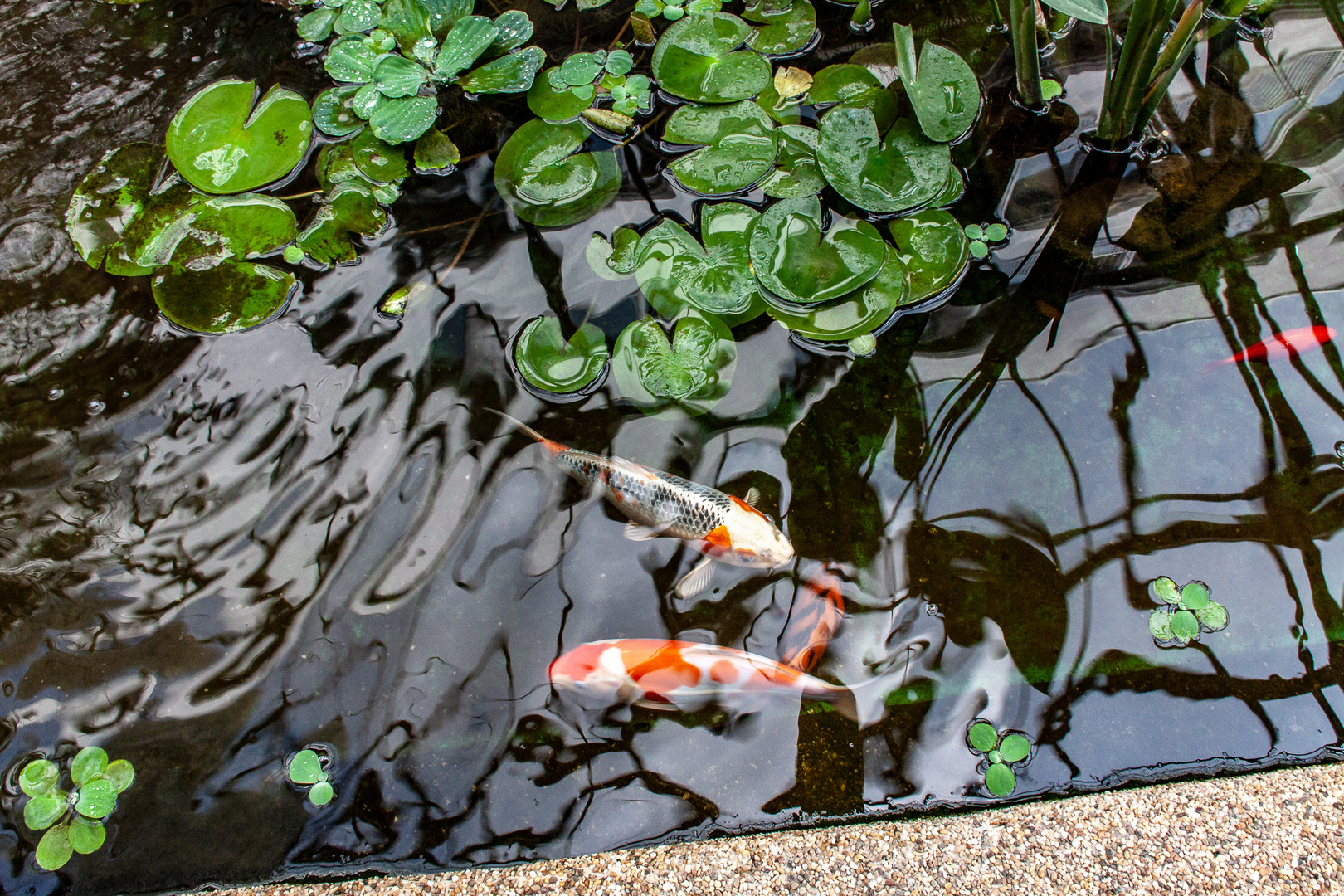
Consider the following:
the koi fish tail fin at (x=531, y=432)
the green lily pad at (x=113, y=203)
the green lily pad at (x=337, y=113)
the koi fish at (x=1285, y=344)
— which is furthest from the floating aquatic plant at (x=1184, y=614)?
the green lily pad at (x=113, y=203)

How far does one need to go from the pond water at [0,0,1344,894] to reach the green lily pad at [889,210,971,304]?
8 centimetres

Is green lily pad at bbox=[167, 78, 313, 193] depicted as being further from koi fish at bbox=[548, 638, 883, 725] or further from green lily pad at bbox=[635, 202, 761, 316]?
koi fish at bbox=[548, 638, 883, 725]

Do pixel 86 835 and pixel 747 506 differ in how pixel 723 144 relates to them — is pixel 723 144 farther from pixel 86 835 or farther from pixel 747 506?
pixel 86 835

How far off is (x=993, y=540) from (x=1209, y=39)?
2051 mm

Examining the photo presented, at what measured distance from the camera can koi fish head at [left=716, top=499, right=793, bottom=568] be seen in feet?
5.84

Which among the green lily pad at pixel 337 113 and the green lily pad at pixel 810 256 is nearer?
the green lily pad at pixel 810 256

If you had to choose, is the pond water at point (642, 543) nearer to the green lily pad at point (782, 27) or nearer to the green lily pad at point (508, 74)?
the green lily pad at point (508, 74)

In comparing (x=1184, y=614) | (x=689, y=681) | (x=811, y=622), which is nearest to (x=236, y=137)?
(x=689, y=681)

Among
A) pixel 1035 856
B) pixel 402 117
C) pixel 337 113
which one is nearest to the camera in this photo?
pixel 1035 856

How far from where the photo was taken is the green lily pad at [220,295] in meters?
2.21

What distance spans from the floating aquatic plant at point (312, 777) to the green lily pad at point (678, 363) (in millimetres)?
1174

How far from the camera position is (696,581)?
1844 millimetres

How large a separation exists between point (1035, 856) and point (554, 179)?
215 cm

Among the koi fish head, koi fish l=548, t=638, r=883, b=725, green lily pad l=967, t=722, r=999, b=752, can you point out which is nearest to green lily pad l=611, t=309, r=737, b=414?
the koi fish head
